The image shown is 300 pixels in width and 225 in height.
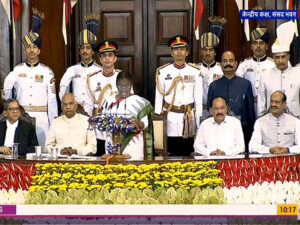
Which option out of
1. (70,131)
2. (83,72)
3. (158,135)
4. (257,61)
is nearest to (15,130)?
(70,131)

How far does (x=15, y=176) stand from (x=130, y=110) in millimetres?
1081

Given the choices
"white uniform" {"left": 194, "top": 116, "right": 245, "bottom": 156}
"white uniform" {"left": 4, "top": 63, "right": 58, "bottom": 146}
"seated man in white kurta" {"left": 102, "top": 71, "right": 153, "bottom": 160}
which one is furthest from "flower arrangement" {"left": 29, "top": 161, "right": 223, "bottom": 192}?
"white uniform" {"left": 4, "top": 63, "right": 58, "bottom": 146}

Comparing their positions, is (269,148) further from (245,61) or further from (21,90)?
(21,90)

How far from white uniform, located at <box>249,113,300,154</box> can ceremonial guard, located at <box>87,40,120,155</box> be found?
5.61 feet

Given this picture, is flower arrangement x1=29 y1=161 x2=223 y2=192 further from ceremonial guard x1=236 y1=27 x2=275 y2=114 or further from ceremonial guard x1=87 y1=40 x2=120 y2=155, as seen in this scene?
ceremonial guard x1=236 y1=27 x2=275 y2=114

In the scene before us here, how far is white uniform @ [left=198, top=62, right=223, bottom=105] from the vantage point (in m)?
8.88

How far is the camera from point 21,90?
8.94 meters

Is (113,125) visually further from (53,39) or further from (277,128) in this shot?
(53,39)

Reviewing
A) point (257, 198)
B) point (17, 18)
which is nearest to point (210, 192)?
point (257, 198)

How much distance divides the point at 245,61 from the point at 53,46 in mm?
2416

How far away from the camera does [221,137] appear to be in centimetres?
698

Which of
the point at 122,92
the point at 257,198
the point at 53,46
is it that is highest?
the point at 53,46

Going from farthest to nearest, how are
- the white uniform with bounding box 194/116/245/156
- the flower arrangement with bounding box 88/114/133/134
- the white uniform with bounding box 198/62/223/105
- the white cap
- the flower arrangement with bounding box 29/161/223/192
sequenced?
1. the white uniform with bounding box 198/62/223/105
2. the white cap
3. the white uniform with bounding box 194/116/245/156
4. the flower arrangement with bounding box 88/114/133/134
5. the flower arrangement with bounding box 29/161/223/192

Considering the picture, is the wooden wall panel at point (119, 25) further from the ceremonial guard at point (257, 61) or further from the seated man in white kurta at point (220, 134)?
the seated man in white kurta at point (220, 134)
